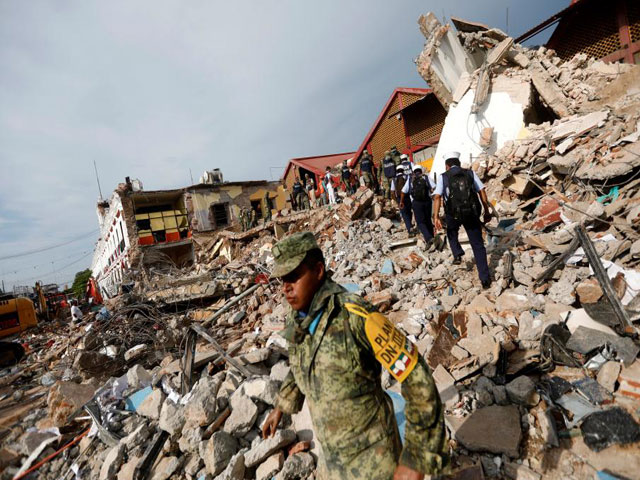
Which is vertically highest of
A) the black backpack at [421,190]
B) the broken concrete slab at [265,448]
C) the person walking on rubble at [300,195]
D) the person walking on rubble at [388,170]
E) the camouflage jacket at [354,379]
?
the person walking on rubble at [300,195]

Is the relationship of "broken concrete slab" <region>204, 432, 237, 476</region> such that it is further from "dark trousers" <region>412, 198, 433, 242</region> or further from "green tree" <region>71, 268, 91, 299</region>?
"green tree" <region>71, 268, 91, 299</region>

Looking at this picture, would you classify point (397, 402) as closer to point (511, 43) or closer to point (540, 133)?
point (540, 133)

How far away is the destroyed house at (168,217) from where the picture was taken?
61.3 feet

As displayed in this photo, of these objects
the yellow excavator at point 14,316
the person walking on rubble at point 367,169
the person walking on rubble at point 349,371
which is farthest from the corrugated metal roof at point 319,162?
the person walking on rubble at point 349,371

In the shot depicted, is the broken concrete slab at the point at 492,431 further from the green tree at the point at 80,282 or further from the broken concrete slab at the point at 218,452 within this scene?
the green tree at the point at 80,282

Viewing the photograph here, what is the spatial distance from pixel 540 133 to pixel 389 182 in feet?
14.0

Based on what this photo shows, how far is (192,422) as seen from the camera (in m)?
2.76

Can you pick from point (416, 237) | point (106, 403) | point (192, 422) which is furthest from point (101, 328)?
point (416, 237)

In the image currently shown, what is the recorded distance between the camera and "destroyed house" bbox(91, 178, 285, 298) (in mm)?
18672

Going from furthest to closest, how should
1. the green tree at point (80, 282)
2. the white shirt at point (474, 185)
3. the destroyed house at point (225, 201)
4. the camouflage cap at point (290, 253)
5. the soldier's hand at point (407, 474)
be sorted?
the green tree at point (80, 282) < the destroyed house at point (225, 201) < the white shirt at point (474, 185) < the camouflage cap at point (290, 253) < the soldier's hand at point (407, 474)

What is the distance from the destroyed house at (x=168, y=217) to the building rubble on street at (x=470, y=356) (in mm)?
11823

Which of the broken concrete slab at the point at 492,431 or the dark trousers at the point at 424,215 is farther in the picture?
the dark trousers at the point at 424,215

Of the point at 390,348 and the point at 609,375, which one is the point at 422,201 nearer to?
the point at 609,375

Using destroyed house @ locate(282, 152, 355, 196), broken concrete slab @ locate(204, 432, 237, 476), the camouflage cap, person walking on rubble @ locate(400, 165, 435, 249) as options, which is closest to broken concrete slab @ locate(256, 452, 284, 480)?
broken concrete slab @ locate(204, 432, 237, 476)
